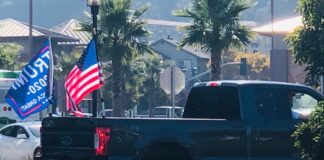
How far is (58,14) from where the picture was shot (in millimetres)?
192250

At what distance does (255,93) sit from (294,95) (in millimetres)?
697

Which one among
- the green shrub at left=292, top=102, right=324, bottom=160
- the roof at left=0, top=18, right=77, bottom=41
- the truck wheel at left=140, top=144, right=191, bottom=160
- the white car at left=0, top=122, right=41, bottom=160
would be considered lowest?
the white car at left=0, top=122, right=41, bottom=160

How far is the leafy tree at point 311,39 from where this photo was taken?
11.3 meters

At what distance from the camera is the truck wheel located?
13.8m

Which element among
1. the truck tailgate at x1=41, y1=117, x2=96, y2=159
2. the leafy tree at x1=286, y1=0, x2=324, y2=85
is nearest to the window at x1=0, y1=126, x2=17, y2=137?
the truck tailgate at x1=41, y1=117, x2=96, y2=159

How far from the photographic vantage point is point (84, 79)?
21.2 m

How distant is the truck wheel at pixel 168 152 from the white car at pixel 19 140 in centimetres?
1131

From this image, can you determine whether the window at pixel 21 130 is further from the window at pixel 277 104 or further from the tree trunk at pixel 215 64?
the window at pixel 277 104

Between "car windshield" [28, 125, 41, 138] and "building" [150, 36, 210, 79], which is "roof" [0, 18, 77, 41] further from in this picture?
"car windshield" [28, 125, 41, 138]

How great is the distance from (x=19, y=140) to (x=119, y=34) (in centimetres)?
1263

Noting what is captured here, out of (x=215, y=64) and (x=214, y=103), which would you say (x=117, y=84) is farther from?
(x=214, y=103)

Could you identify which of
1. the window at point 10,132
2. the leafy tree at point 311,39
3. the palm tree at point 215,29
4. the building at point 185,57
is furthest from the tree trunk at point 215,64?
the building at point 185,57

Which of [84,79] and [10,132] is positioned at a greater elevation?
[84,79]

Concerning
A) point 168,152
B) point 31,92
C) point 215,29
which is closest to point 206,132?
point 168,152
